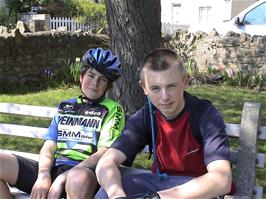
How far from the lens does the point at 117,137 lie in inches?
130

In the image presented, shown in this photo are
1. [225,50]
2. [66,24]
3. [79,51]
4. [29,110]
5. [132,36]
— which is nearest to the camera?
[29,110]

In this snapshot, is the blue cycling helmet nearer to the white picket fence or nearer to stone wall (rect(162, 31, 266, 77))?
stone wall (rect(162, 31, 266, 77))

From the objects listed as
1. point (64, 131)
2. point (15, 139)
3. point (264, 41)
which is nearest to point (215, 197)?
point (64, 131)

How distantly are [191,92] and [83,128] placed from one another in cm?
584

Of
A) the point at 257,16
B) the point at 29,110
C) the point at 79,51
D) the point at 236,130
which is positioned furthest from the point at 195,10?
the point at 236,130

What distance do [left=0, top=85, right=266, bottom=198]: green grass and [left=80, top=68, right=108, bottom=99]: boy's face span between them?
1.88m

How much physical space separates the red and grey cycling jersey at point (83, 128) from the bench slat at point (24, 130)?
459 millimetres

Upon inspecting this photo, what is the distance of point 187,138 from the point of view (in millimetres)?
2977

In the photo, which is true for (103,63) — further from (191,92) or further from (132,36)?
(191,92)

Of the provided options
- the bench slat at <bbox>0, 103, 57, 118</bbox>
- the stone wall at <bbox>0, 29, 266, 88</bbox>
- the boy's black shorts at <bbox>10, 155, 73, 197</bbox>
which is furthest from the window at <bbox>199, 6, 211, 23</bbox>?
the boy's black shorts at <bbox>10, 155, 73, 197</bbox>

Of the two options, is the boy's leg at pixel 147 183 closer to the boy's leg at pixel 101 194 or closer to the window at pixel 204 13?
the boy's leg at pixel 101 194

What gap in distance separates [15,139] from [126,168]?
334 cm

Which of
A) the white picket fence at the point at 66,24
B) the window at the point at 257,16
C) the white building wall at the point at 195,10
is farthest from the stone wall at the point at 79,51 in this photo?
the white building wall at the point at 195,10

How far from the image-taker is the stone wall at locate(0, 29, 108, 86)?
32.3ft
